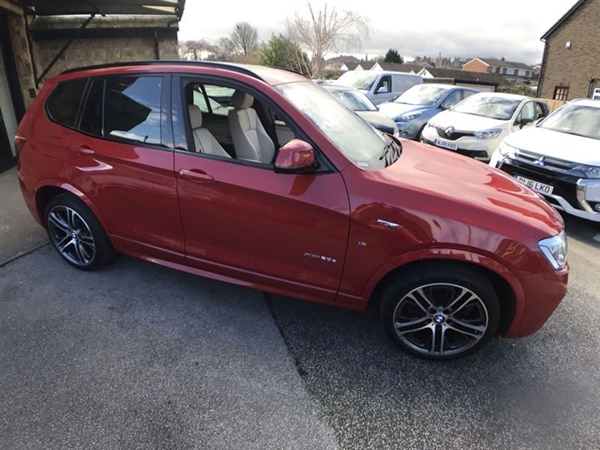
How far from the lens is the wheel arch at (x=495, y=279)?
2307 mm

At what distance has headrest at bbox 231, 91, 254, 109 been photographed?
10.2ft

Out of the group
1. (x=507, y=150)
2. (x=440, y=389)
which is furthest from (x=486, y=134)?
(x=440, y=389)

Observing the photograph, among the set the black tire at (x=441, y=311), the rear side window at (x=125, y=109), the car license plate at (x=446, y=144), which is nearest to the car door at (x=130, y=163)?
the rear side window at (x=125, y=109)

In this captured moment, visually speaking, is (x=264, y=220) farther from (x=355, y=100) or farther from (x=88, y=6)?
(x=355, y=100)

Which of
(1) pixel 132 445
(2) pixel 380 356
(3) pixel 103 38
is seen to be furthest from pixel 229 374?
(3) pixel 103 38

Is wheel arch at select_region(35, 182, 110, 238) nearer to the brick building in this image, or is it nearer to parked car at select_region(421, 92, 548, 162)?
parked car at select_region(421, 92, 548, 162)

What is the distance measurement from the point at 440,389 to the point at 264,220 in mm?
1477

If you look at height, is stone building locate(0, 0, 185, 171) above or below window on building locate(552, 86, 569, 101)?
above

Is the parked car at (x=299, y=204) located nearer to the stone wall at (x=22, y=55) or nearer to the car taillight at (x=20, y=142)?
the car taillight at (x=20, y=142)

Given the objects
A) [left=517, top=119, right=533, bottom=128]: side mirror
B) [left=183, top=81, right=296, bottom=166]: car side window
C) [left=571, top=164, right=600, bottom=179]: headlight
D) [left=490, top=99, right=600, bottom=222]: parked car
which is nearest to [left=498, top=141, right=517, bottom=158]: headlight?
[left=490, top=99, right=600, bottom=222]: parked car

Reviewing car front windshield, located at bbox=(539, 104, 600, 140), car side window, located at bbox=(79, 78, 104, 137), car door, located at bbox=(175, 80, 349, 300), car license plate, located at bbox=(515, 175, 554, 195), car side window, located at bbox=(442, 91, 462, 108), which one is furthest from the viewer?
car side window, located at bbox=(442, 91, 462, 108)

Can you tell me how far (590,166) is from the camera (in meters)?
4.55

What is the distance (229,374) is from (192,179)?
1.26 metres

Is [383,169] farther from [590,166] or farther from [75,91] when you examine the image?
[590,166]
